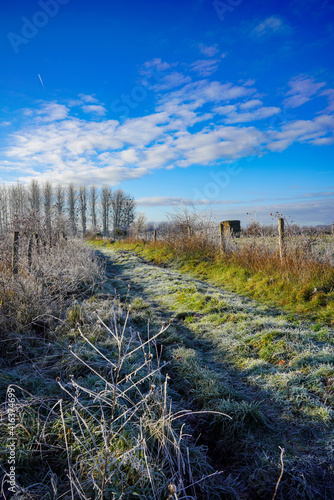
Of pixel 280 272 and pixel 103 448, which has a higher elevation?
pixel 280 272

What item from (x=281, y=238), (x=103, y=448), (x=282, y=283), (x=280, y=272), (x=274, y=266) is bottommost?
(x=103, y=448)

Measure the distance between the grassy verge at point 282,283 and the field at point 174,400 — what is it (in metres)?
0.06

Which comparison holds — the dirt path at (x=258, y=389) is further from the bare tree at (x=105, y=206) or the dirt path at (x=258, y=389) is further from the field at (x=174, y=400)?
the bare tree at (x=105, y=206)

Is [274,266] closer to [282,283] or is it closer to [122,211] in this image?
[282,283]

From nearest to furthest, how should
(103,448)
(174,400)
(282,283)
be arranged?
(103,448) < (174,400) < (282,283)

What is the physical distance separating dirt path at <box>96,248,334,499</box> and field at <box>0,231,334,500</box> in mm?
14

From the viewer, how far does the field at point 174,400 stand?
1.98 metres

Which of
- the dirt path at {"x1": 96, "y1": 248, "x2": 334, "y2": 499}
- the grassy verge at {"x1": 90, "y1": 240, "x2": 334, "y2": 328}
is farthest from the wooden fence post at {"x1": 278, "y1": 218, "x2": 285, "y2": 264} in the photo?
the dirt path at {"x1": 96, "y1": 248, "x2": 334, "y2": 499}

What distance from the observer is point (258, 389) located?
330 centimetres

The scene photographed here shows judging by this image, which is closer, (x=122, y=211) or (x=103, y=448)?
(x=103, y=448)

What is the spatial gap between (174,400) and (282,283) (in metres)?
4.64

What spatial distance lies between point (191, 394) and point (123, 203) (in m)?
50.0

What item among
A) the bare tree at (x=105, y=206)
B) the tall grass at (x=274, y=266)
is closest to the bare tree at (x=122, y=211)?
the bare tree at (x=105, y=206)

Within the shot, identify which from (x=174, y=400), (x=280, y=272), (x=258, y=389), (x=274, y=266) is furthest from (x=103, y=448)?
(x=274, y=266)
